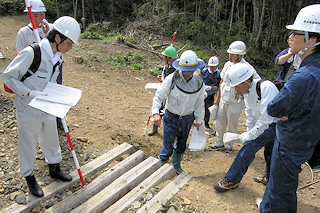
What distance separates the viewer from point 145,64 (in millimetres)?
11805

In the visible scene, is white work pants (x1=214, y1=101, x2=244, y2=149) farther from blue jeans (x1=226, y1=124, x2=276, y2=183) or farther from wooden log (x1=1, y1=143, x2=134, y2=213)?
wooden log (x1=1, y1=143, x2=134, y2=213)

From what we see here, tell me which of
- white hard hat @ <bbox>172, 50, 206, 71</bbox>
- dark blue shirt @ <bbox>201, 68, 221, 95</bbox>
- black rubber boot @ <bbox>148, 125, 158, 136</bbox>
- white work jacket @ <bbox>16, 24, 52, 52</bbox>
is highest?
white work jacket @ <bbox>16, 24, 52, 52</bbox>

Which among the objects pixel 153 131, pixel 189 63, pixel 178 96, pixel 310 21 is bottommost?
pixel 153 131

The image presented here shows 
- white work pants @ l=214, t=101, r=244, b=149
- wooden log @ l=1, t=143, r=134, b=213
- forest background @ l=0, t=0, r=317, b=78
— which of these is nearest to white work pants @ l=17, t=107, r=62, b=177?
wooden log @ l=1, t=143, r=134, b=213

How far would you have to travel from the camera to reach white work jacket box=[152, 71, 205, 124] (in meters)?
3.78

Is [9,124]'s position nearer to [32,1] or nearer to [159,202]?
[32,1]

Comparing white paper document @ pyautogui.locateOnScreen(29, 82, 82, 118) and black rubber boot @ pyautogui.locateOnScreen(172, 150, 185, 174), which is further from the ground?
white paper document @ pyautogui.locateOnScreen(29, 82, 82, 118)

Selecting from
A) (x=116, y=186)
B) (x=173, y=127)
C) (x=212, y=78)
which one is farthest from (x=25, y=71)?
(x=212, y=78)

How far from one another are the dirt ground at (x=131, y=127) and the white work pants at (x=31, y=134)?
133cm

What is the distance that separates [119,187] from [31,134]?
1.26 metres

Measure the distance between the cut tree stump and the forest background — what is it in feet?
23.9

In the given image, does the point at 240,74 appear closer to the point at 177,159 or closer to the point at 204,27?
the point at 177,159

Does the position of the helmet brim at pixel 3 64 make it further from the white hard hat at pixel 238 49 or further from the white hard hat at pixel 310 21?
the white hard hat at pixel 310 21

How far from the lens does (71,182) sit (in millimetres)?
3338
